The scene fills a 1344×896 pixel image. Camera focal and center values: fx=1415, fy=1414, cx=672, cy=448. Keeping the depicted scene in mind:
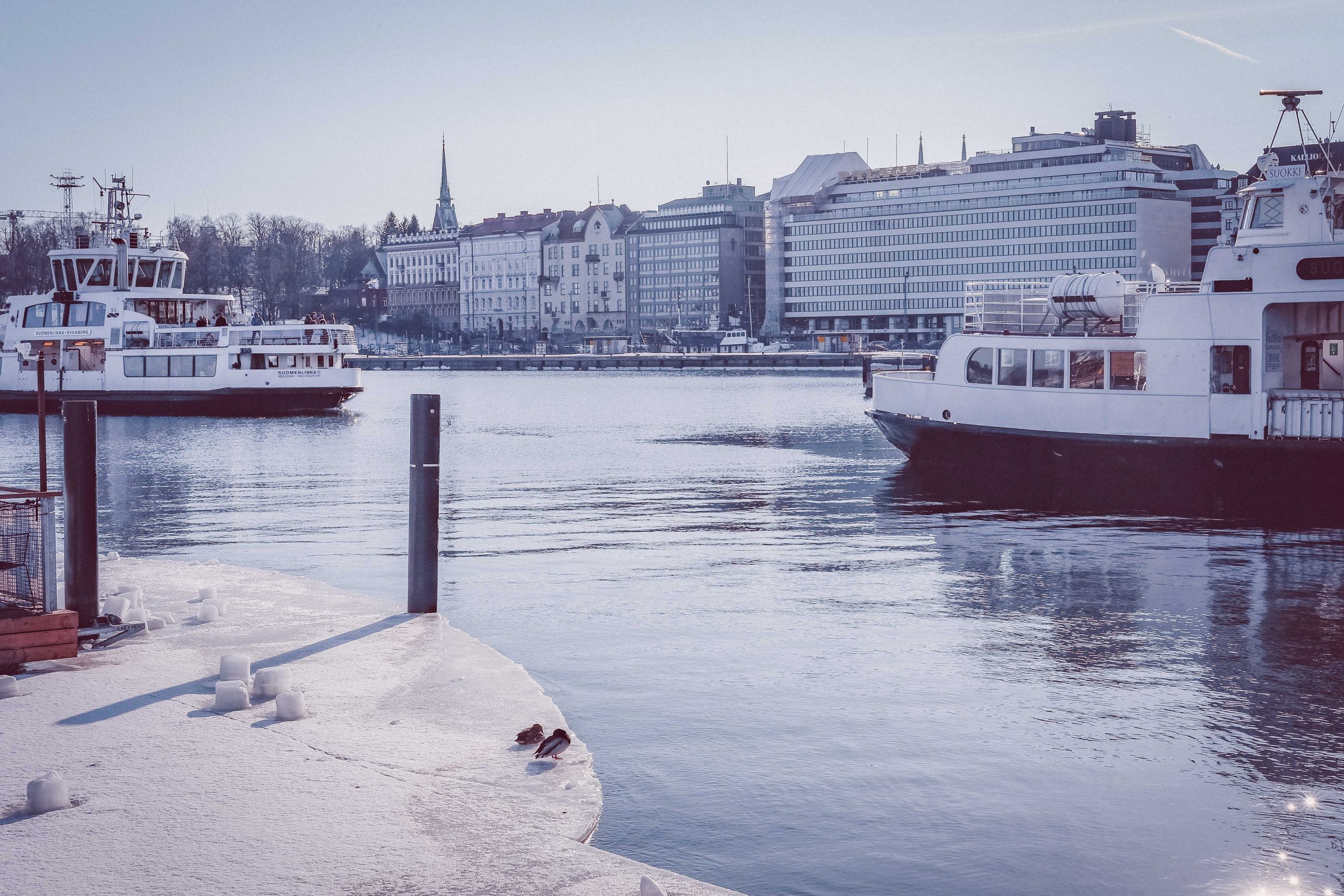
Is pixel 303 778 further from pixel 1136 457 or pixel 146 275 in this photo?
pixel 146 275

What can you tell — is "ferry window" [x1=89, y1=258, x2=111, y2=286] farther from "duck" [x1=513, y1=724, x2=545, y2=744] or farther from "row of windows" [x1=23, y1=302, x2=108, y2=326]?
"duck" [x1=513, y1=724, x2=545, y2=744]

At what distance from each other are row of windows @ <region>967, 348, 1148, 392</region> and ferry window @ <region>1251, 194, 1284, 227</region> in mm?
3318

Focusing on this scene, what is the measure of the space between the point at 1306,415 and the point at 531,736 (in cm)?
2217

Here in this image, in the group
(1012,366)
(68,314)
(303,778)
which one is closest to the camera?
(303,778)

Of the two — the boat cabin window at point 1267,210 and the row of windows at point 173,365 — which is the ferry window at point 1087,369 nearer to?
the boat cabin window at point 1267,210

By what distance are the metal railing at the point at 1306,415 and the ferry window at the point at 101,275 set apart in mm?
59778

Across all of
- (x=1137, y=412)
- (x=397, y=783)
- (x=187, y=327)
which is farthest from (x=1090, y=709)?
(x=187, y=327)

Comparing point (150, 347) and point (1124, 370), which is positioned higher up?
point (150, 347)

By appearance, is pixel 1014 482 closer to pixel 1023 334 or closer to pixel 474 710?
pixel 1023 334

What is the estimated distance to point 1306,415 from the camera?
26.5 meters

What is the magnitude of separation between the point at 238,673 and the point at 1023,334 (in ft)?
82.8

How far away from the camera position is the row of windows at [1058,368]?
29094 mm

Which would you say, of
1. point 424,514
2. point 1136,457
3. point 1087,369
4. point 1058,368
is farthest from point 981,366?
point 424,514

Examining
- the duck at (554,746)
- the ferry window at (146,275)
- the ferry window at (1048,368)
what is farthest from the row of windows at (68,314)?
the duck at (554,746)
